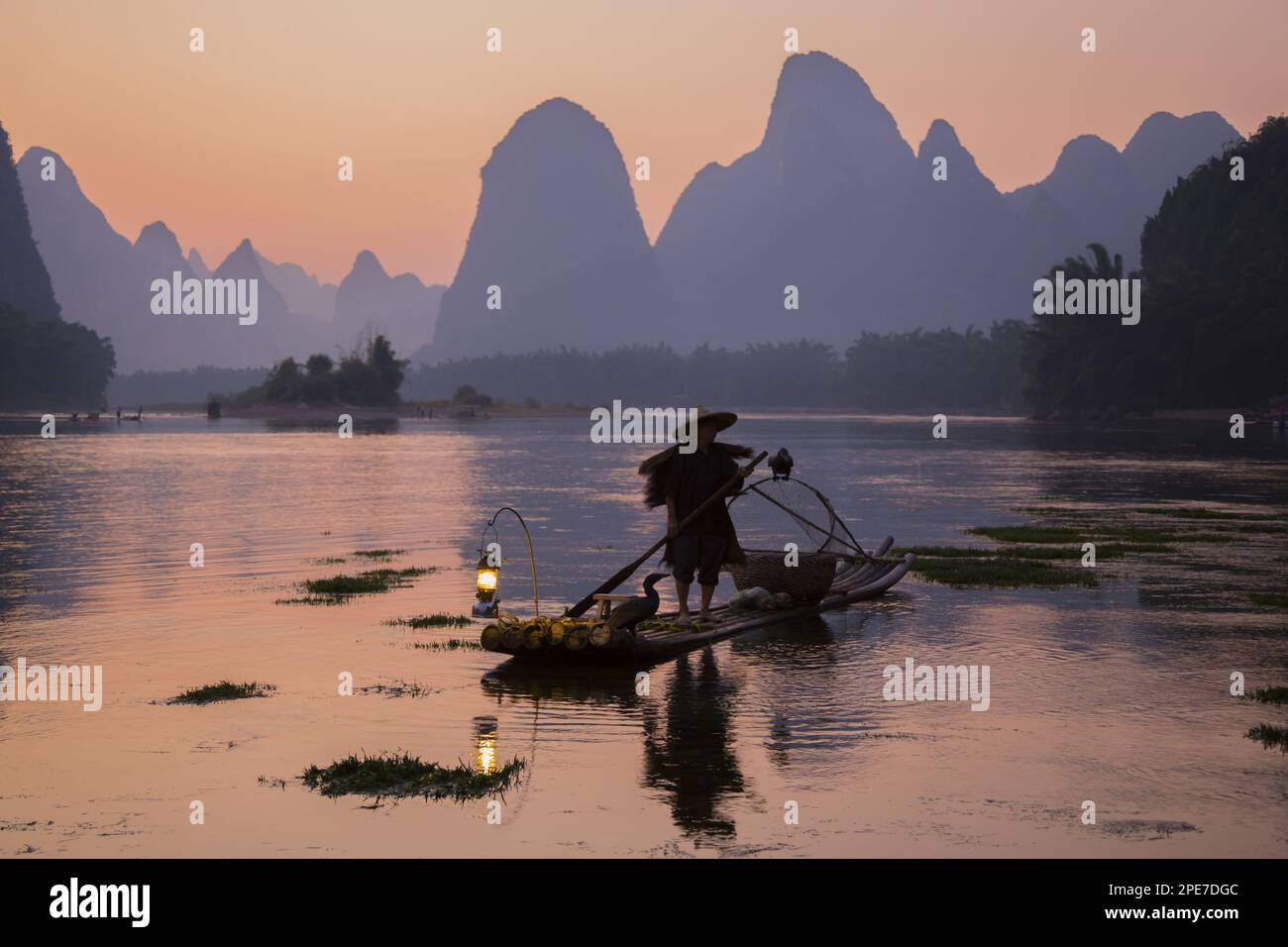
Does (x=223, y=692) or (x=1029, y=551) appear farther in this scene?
(x=1029, y=551)

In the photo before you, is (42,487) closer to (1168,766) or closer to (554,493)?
(554,493)

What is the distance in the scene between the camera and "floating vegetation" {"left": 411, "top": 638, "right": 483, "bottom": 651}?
14.4 m

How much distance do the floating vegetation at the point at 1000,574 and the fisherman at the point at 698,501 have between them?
6.22m

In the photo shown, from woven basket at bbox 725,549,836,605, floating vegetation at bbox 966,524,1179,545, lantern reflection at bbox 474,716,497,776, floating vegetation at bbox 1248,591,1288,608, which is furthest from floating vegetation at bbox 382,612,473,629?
floating vegetation at bbox 966,524,1179,545

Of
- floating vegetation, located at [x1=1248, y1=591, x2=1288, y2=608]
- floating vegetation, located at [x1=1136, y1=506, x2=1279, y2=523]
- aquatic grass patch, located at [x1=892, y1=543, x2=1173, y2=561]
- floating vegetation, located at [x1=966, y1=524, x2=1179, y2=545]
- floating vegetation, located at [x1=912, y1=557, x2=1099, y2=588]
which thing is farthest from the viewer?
floating vegetation, located at [x1=1136, y1=506, x2=1279, y2=523]

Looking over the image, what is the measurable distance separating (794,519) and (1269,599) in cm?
1028

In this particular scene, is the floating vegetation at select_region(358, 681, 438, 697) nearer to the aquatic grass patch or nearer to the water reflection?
the water reflection

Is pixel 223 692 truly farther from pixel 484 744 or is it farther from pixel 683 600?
pixel 683 600

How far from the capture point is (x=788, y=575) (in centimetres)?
1680

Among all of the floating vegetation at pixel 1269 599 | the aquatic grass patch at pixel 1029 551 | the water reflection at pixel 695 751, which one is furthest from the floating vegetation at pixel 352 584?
the floating vegetation at pixel 1269 599

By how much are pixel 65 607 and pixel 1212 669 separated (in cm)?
1355

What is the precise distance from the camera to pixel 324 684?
41.2 ft

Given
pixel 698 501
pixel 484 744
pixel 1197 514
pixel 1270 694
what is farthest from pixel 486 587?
pixel 1197 514

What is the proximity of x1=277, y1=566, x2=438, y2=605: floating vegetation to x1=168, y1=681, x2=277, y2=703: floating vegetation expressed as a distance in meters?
5.51
